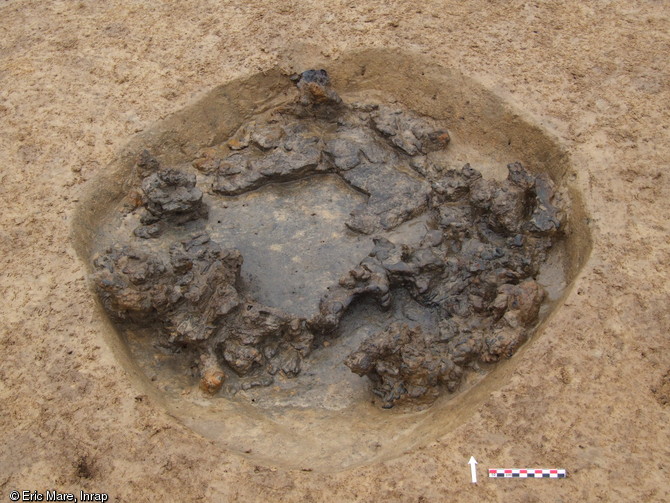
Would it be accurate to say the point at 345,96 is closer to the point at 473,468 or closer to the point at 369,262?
the point at 369,262

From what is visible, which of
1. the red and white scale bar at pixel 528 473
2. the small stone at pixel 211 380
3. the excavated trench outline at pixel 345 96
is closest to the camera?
the red and white scale bar at pixel 528 473

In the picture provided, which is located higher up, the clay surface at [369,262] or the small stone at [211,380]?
the clay surface at [369,262]

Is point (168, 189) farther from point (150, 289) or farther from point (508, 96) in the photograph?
point (508, 96)

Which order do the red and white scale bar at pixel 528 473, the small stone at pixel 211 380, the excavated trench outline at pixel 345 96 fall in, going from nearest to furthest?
the red and white scale bar at pixel 528 473 < the excavated trench outline at pixel 345 96 < the small stone at pixel 211 380

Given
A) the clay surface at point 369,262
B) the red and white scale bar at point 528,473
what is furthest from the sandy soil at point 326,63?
Answer: the clay surface at point 369,262

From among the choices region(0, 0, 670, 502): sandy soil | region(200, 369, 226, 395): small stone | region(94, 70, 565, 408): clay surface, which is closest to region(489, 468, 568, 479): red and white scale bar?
region(0, 0, 670, 502): sandy soil

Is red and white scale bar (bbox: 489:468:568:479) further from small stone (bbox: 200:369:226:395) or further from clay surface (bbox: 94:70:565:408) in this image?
small stone (bbox: 200:369:226:395)

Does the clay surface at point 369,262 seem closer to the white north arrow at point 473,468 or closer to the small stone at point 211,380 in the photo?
the small stone at point 211,380
